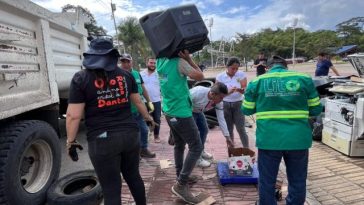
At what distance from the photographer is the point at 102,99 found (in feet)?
8.50

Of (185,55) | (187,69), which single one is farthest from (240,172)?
(185,55)

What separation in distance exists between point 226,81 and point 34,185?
3054 mm

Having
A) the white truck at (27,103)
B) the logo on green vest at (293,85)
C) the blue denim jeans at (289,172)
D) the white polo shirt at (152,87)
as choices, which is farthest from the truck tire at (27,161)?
the white polo shirt at (152,87)

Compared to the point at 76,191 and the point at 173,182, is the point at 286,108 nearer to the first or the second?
the point at 173,182

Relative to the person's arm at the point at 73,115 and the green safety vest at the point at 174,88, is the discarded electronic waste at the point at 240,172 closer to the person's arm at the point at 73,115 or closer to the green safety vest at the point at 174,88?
the green safety vest at the point at 174,88

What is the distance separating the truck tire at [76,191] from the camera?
3430mm

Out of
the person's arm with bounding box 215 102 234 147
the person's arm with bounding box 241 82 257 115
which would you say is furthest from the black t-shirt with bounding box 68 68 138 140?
the person's arm with bounding box 215 102 234 147

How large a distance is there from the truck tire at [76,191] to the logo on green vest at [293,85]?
86.3 inches

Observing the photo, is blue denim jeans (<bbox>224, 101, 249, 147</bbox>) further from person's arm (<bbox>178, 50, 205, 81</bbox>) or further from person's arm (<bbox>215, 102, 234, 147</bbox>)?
person's arm (<bbox>178, 50, 205, 81</bbox>)

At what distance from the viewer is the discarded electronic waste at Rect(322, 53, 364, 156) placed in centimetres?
498

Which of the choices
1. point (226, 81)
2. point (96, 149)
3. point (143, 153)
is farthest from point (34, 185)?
point (226, 81)

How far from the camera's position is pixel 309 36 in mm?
71125

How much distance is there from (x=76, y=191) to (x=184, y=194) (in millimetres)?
1289

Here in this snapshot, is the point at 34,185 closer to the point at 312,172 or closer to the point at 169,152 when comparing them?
the point at 169,152
